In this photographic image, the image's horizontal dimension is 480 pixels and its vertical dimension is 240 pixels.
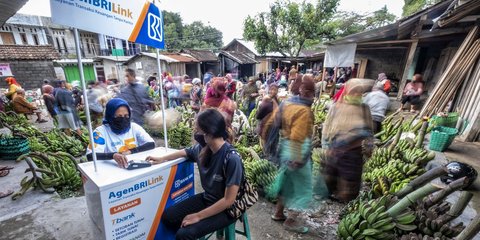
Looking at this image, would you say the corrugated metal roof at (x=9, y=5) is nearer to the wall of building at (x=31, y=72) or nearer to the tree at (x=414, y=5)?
the wall of building at (x=31, y=72)

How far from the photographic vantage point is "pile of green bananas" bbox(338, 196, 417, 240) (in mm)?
2500

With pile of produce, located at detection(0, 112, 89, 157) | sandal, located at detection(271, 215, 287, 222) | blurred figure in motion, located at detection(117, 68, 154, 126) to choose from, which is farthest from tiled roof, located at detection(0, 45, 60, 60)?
sandal, located at detection(271, 215, 287, 222)

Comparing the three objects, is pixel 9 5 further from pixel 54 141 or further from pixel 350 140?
pixel 350 140

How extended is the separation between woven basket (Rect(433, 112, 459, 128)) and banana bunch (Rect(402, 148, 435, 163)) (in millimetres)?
1859

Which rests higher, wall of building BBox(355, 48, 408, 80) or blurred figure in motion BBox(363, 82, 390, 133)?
wall of building BBox(355, 48, 408, 80)

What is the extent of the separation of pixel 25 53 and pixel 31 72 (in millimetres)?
1229

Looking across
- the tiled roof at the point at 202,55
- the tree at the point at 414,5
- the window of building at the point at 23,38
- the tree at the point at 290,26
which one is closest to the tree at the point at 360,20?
the tree at the point at 414,5

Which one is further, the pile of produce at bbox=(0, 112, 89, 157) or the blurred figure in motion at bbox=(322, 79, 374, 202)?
the pile of produce at bbox=(0, 112, 89, 157)

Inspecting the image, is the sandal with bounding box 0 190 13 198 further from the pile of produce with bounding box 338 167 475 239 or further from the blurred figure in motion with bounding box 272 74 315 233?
the pile of produce with bounding box 338 167 475 239

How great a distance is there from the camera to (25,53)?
47.4 ft

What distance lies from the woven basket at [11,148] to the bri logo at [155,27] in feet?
17.6

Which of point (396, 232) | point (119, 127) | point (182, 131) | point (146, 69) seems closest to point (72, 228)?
point (119, 127)

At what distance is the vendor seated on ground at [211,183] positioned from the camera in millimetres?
1861

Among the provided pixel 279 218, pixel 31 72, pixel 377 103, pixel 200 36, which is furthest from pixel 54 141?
pixel 200 36
